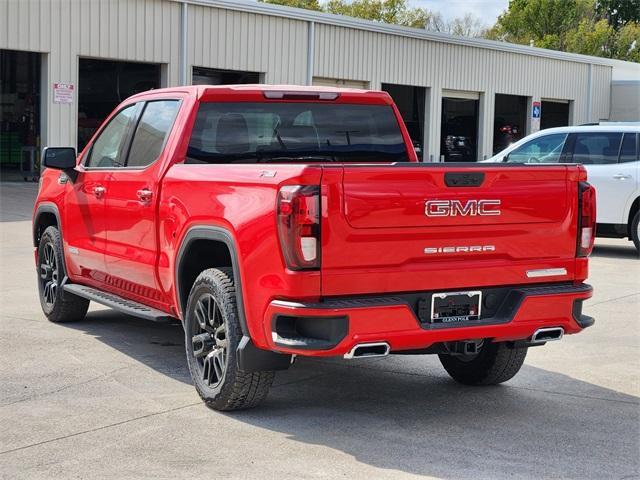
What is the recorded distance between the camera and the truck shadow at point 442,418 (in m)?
5.03

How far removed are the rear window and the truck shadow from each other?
1452 mm

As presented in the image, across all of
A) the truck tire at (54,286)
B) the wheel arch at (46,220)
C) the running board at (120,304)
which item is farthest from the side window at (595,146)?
the running board at (120,304)

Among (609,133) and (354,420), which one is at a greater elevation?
(609,133)

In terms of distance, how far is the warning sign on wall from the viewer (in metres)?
22.5

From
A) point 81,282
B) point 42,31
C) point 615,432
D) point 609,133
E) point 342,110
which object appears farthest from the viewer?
point 42,31

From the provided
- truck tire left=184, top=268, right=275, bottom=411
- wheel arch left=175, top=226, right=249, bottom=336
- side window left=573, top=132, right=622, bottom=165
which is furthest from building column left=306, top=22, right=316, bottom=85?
truck tire left=184, top=268, right=275, bottom=411

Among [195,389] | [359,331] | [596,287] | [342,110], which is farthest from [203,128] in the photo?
[596,287]

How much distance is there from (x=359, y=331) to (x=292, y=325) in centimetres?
35

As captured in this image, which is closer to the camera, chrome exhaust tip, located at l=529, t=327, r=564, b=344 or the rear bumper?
the rear bumper

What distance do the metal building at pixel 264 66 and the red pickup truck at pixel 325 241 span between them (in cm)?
1618

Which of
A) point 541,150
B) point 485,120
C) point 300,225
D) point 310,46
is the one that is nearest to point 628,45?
point 485,120

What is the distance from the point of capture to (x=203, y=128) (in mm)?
6664

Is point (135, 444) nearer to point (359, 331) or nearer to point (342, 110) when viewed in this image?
point (359, 331)

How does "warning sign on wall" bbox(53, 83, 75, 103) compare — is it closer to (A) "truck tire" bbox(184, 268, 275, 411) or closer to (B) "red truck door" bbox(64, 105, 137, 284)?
(B) "red truck door" bbox(64, 105, 137, 284)
